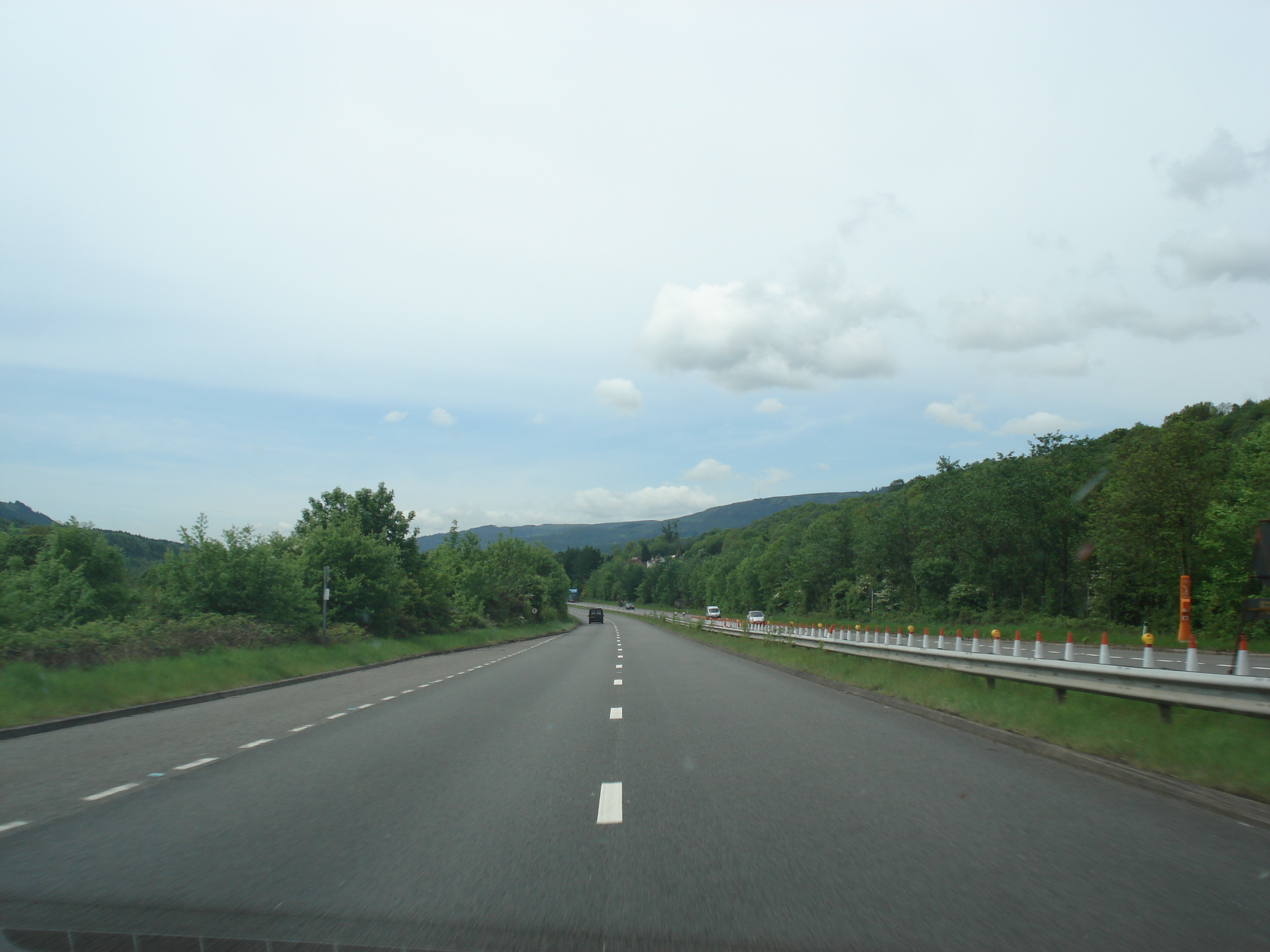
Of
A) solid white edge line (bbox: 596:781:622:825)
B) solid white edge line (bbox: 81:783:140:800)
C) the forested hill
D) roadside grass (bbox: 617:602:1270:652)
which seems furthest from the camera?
the forested hill

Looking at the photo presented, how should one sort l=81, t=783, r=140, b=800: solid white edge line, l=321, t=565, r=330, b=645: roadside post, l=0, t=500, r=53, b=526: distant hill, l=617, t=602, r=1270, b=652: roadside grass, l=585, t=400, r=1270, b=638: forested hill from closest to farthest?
l=81, t=783, r=140, b=800: solid white edge line, l=321, t=565, r=330, b=645: roadside post, l=617, t=602, r=1270, b=652: roadside grass, l=585, t=400, r=1270, b=638: forested hill, l=0, t=500, r=53, b=526: distant hill

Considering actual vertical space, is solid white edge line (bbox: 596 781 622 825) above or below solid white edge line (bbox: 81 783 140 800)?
above

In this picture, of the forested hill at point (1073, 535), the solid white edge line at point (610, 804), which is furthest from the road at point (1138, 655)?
the solid white edge line at point (610, 804)

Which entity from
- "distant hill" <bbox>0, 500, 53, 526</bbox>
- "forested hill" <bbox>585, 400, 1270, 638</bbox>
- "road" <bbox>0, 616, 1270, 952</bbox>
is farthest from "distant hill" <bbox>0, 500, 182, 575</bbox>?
"forested hill" <bbox>585, 400, 1270, 638</bbox>

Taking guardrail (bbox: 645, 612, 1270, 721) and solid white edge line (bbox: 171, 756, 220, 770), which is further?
solid white edge line (bbox: 171, 756, 220, 770)

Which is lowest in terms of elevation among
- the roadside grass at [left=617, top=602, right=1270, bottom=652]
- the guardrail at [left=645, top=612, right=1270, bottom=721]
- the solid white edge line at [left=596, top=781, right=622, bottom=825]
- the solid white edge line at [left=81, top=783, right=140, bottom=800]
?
the roadside grass at [left=617, top=602, right=1270, bottom=652]

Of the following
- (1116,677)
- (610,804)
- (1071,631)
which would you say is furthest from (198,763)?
(1071,631)

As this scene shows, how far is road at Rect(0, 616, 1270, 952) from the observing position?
4691mm

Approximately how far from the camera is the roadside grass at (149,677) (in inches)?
587

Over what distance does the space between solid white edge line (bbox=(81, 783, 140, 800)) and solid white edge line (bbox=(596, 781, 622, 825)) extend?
4511mm

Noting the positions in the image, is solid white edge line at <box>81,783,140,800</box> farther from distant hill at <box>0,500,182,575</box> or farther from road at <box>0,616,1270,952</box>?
distant hill at <box>0,500,182,575</box>

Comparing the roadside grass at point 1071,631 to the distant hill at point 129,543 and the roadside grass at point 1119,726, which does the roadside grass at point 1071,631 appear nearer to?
the roadside grass at point 1119,726

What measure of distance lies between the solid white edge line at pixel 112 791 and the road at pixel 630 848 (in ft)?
0.45

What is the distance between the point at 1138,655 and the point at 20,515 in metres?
83.0
